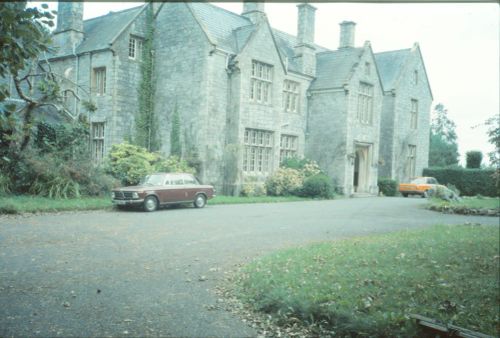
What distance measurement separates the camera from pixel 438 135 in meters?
8.09

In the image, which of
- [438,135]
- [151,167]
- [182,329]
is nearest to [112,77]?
[151,167]

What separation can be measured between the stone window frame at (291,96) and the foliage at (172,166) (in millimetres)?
8873

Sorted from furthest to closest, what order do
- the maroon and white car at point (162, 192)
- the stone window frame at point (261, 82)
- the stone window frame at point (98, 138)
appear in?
the stone window frame at point (261, 82) → the stone window frame at point (98, 138) → the maroon and white car at point (162, 192)

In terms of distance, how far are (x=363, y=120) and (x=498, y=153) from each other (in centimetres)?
2278

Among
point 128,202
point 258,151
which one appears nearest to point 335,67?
point 258,151

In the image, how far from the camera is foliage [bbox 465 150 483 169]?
7344 millimetres

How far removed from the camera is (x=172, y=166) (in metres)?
21.0

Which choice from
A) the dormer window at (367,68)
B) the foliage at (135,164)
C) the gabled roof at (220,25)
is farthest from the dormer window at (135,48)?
the dormer window at (367,68)

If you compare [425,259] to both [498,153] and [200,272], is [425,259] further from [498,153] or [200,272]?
[200,272]

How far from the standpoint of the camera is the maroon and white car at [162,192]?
15.6 m

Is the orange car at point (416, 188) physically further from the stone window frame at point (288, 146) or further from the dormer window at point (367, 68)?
the dormer window at point (367, 68)

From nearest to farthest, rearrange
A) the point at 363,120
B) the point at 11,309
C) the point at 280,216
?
the point at 11,309 → the point at 280,216 → the point at 363,120

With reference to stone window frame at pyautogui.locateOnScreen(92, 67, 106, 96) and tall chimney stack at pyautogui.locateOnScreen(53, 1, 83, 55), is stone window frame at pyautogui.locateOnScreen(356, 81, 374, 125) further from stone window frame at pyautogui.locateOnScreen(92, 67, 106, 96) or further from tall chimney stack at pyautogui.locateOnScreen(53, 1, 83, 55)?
tall chimney stack at pyautogui.locateOnScreen(53, 1, 83, 55)

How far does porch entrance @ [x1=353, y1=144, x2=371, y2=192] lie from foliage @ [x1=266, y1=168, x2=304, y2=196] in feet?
17.2
